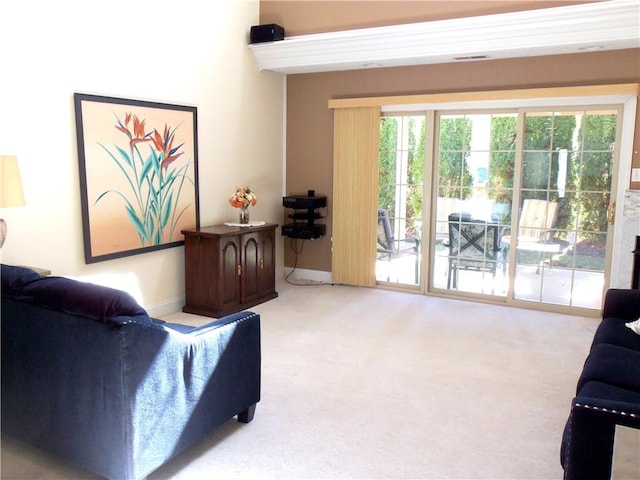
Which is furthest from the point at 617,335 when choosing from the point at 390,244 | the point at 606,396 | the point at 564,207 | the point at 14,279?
the point at 390,244

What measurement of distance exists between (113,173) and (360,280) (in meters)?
3.03

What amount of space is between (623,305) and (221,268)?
10.5ft

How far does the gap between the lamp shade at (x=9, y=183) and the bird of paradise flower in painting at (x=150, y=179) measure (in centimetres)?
107

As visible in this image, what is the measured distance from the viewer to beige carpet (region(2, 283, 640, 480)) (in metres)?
2.59

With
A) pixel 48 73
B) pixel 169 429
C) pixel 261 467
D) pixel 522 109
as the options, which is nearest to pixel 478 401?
pixel 261 467

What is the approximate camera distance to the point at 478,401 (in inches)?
131

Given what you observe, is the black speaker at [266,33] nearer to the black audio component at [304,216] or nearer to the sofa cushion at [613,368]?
the black audio component at [304,216]

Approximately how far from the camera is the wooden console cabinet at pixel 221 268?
4.87 m

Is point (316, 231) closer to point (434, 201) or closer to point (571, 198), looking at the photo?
point (434, 201)

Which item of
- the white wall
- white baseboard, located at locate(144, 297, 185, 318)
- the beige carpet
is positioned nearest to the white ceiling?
the white wall

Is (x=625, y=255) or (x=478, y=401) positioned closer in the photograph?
(x=478, y=401)

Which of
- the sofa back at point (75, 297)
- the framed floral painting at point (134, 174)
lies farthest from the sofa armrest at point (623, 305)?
the framed floral painting at point (134, 174)

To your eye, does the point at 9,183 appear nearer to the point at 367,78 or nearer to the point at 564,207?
→ the point at 367,78

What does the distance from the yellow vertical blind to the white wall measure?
2.68 ft
